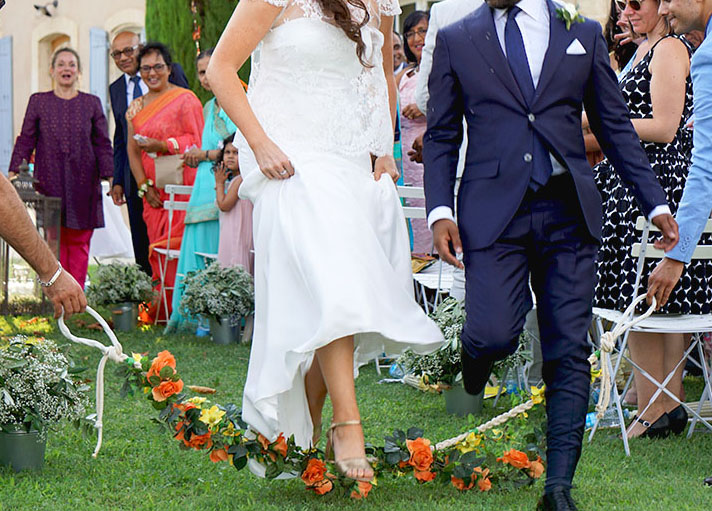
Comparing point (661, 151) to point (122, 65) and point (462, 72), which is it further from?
point (122, 65)

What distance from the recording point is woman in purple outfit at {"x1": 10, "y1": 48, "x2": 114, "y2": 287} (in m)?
9.78

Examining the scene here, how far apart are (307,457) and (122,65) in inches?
288

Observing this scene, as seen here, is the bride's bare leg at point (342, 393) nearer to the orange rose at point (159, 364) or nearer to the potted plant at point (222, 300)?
the orange rose at point (159, 364)

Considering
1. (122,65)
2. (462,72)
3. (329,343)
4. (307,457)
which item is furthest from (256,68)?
(122,65)

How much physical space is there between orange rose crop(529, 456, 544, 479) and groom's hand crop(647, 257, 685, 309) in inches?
26.2

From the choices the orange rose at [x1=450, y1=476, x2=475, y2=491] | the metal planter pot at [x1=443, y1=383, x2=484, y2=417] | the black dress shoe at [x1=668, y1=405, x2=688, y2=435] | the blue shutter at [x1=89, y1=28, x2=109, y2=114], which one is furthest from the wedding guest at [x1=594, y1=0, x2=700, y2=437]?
the blue shutter at [x1=89, y1=28, x2=109, y2=114]

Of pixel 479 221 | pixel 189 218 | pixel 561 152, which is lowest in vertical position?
pixel 189 218

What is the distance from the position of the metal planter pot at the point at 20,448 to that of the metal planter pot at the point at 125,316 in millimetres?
4826

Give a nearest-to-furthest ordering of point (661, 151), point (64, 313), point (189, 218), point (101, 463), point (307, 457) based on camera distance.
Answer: point (64, 313) < point (307, 457) < point (101, 463) < point (661, 151) < point (189, 218)

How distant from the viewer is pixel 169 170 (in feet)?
29.7

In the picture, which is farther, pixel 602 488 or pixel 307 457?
Result: pixel 602 488

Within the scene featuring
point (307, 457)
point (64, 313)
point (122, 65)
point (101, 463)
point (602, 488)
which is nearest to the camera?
point (64, 313)

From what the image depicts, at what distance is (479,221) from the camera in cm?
342

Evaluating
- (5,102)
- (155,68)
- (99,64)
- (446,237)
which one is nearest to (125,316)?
(155,68)
